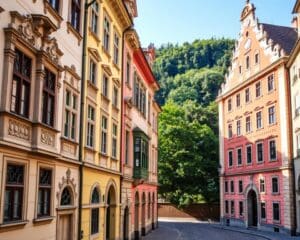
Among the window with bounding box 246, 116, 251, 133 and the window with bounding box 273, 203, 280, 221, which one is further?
the window with bounding box 246, 116, 251, 133

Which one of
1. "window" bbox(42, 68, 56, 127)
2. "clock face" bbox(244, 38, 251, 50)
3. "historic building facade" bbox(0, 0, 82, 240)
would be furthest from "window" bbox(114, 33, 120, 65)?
"clock face" bbox(244, 38, 251, 50)

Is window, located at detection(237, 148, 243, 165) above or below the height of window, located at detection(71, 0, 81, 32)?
below

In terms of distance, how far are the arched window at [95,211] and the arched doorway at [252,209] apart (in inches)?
1075

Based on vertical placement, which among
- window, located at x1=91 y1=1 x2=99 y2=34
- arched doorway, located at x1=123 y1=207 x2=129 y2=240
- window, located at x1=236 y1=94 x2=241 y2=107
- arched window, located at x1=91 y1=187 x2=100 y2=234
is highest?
window, located at x1=236 y1=94 x2=241 y2=107

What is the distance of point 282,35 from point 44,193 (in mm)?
36082

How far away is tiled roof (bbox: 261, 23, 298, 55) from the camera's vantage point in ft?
133

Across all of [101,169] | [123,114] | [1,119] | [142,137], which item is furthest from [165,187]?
[1,119]

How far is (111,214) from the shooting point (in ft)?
68.8

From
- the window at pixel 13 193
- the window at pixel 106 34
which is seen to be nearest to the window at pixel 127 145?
the window at pixel 106 34

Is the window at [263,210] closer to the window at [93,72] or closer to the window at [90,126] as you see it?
the window at [90,126]

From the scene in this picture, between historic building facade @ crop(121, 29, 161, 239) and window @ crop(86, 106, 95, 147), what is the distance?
5579 mm

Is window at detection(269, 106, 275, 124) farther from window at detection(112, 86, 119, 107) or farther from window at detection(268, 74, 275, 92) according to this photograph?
window at detection(112, 86, 119, 107)

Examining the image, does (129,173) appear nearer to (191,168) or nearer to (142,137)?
(142,137)

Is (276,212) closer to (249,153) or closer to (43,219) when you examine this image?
(249,153)
